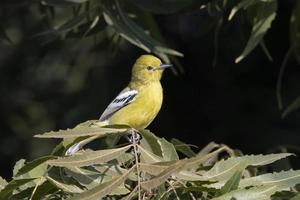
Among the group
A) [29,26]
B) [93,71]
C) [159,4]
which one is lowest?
[93,71]

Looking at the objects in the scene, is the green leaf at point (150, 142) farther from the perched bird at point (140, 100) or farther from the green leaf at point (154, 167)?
the perched bird at point (140, 100)

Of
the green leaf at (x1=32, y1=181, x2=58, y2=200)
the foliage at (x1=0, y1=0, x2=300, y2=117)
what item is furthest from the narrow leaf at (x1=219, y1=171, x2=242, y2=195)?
the foliage at (x1=0, y1=0, x2=300, y2=117)

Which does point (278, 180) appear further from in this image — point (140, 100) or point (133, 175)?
point (140, 100)

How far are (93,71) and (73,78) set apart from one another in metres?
0.52

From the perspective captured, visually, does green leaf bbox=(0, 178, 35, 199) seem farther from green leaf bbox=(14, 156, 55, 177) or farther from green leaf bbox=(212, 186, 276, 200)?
green leaf bbox=(212, 186, 276, 200)

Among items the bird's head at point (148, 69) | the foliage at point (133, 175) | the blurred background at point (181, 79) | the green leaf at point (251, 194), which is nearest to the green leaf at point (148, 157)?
the foliage at point (133, 175)

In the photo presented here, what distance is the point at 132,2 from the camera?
14.1 ft

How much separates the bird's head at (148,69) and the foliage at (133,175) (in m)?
1.53

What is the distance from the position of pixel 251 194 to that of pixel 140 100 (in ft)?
5.38

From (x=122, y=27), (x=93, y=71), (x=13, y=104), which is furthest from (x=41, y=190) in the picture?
(x=13, y=104)

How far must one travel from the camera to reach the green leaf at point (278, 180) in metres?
2.85

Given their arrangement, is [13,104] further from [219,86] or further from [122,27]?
[122,27]

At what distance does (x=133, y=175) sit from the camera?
267 cm

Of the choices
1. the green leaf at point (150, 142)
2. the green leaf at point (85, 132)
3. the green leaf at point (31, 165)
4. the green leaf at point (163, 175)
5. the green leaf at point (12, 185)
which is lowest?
the green leaf at point (150, 142)
